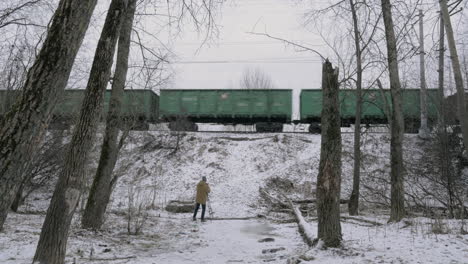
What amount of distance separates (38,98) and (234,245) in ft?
18.6

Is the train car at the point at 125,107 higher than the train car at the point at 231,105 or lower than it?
lower

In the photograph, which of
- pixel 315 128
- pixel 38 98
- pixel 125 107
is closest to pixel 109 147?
pixel 38 98

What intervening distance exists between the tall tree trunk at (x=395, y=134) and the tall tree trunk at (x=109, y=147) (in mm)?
6595

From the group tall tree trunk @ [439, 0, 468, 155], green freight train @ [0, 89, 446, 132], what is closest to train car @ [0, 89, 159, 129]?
green freight train @ [0, 89, 446, 132]

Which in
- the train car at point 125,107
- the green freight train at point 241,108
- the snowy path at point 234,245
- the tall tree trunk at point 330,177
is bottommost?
the snowy path at point 234,245

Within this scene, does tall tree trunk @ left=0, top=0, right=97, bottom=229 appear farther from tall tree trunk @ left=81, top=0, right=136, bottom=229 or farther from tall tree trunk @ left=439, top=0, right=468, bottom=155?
tall tree trunk @ left=439, top=0, right=468, bottom=155

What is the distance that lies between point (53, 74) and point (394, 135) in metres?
8.00

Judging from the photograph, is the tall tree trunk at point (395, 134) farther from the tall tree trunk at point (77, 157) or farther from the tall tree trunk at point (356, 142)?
the tall tree trunk at point (77, 157)

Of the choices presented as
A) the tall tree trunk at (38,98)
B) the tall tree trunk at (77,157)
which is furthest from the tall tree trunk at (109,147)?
the tall tree trunk at (38,98)

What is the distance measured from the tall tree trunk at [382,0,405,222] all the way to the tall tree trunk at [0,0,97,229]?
7.67 m

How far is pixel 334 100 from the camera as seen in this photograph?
20.6 ft

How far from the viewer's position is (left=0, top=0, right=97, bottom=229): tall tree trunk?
3.18 meters

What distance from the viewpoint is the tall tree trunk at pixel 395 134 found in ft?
27.3

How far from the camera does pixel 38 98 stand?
3363 millimetres
